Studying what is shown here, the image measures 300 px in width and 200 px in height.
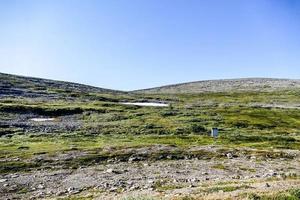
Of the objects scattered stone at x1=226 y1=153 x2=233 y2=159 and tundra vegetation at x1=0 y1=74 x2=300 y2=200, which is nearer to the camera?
tundra vegetation at x1=0 y1=74 x2=300 y2=200

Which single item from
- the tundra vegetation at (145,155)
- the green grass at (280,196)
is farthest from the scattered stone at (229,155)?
the green grass at (280,196)

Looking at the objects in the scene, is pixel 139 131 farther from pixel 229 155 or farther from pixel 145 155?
pixel 229 155

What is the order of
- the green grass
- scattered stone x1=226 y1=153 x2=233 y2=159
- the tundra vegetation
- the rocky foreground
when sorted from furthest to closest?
scattered stone x1=226 y1=153 x2=233 y2=159
the tundra vegetation
the rocky foreground
the green grass

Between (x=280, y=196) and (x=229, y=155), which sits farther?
(x=229, y=155)

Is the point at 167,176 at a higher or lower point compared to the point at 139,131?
lower

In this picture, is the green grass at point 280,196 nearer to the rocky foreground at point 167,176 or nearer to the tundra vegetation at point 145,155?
the tundra vegetation at point 145,155

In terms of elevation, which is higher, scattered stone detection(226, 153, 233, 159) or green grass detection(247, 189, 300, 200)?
green grass detection(247, 189, 300, 200)

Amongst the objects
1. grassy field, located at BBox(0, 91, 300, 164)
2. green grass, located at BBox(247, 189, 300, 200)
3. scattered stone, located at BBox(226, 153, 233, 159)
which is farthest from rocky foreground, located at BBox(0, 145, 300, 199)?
grassy field, located at BBox(0, 91, 300, 164)

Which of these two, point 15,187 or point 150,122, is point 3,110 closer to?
point 150,122

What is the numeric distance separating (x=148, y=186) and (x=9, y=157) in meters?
19.8

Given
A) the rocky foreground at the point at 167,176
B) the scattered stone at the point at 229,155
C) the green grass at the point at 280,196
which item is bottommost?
the scattered stone at the point at 229,155

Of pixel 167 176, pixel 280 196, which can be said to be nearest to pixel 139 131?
pixel 167 176

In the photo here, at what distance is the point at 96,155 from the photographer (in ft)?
148

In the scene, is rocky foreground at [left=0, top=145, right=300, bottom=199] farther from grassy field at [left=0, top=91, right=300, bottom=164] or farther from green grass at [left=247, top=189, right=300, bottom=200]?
grassy field at [left=0, top=91, right=300, bottom=164]
